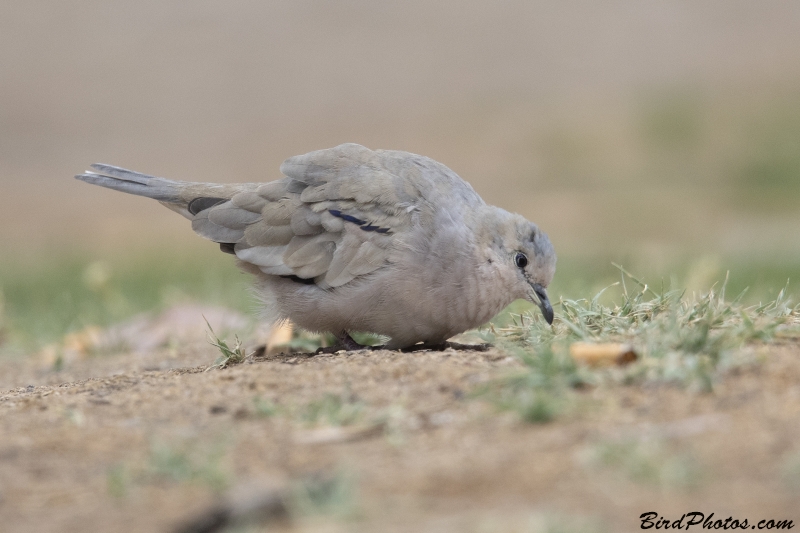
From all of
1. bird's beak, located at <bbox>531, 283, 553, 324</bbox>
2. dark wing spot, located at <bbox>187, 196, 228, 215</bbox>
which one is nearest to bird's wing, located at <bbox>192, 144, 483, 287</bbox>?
dark wing spot, located at <bbox>187, 196, 228, 215</bbox>

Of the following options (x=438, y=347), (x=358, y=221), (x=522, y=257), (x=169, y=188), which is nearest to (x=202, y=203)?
(x=169, y=188)

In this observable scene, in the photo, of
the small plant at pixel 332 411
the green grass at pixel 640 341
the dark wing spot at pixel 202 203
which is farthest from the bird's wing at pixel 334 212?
the small plant at pixel 332 411

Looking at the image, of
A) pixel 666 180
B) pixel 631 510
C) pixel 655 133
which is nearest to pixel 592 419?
pixel 631 510

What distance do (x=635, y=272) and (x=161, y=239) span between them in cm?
943

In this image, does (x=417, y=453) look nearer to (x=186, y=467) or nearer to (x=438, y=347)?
(x=186, y=467)

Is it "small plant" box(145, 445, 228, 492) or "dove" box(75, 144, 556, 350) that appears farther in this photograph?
"dove" box(75, 144, 556, 350)

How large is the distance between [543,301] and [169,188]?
2.16 m

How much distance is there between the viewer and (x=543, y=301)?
4.66 m

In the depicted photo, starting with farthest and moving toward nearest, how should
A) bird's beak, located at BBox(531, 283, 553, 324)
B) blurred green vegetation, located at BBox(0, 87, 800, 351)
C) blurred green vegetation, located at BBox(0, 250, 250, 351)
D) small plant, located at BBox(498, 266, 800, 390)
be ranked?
blurred green vegetation, located at BBox(0, 87, 800, 351) → blurred green vegetation, located at BBox(0, 250, 250, 351) → bird's beak, located at BBox(531, 283, 553, 324) → small plant, located at BBox(498, 266, 800, 390)

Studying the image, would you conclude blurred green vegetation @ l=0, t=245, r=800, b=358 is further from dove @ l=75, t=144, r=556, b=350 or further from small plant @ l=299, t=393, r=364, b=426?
small plant @ l=299, t=393, r=364, b=426

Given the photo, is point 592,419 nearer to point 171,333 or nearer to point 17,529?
point 17,529

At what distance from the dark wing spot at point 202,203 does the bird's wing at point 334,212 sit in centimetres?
17

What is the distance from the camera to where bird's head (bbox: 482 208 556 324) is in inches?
189

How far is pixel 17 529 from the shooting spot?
254 cm
